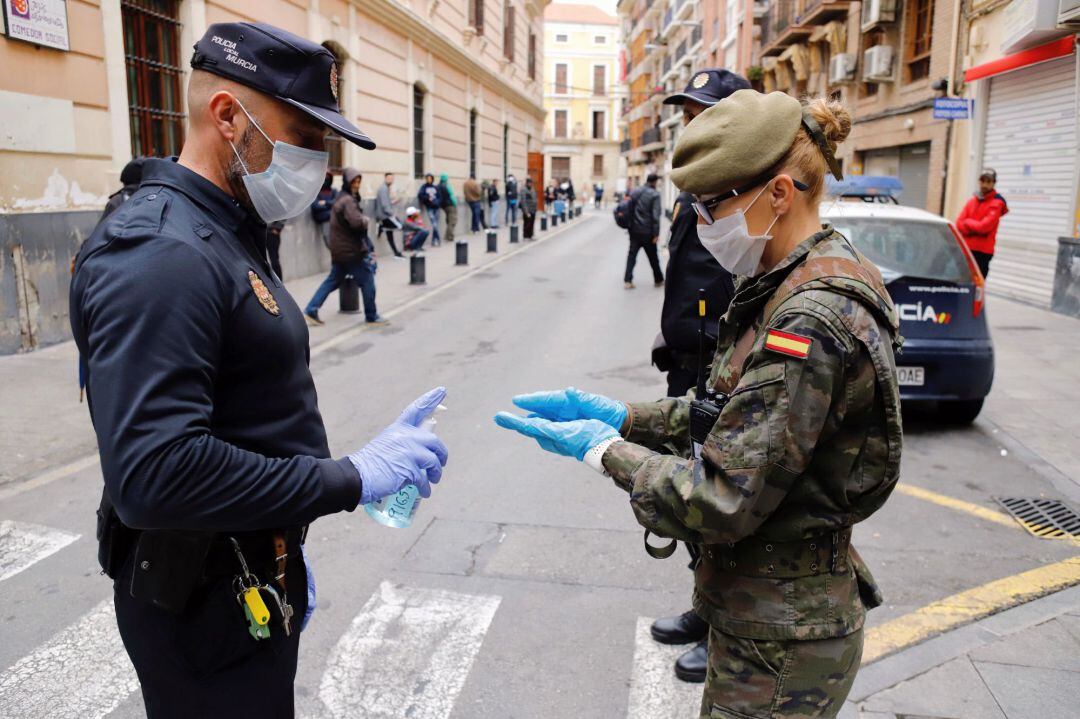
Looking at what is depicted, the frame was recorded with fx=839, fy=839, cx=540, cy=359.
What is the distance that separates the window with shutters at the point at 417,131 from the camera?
890 inches

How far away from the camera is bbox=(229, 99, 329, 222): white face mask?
1798 millimetres

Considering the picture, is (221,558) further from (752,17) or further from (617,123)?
(617,123)

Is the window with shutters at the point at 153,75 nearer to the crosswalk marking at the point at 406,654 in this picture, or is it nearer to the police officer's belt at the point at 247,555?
the crosswalk marking at the point at 406,654

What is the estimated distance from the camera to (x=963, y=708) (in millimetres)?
3016

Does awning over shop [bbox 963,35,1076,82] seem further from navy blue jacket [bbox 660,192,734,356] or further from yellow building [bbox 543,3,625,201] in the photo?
yellow building [bbox 543,3,625,201]

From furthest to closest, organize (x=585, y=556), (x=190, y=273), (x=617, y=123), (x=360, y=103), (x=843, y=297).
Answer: (x=617, y=123) → (x=360, y=103) → (x=585, y=556) → (x=843, y=297) → (x=190, y=273)

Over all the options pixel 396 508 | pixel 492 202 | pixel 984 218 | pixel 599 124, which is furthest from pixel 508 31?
pixel 599 124

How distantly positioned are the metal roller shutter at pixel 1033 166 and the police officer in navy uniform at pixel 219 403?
13.7 meters

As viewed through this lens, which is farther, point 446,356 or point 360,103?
point 360,103

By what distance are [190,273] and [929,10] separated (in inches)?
835

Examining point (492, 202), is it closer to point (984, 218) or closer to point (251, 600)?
point (984, 218)

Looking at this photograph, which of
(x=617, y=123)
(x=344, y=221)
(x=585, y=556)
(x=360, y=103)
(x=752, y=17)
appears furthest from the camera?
(x=617, y=123)

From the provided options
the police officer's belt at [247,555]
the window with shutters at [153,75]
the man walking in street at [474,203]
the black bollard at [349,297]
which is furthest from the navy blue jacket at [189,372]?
the man walking in street at [474,203]

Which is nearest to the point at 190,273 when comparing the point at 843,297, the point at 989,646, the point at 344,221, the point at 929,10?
the point at 843,297
